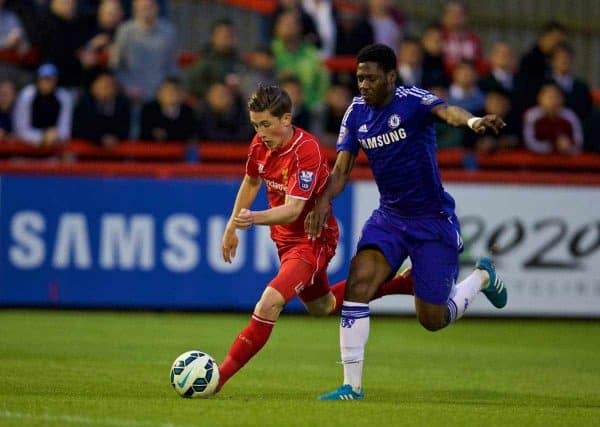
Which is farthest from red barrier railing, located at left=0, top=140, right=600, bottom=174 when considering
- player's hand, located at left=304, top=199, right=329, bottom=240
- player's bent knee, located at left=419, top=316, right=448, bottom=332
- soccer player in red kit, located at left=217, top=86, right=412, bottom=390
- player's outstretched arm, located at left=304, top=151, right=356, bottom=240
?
player's hand, located at left=304, top=199, right=329, bottom=240

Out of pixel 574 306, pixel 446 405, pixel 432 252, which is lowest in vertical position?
pixel 574 306

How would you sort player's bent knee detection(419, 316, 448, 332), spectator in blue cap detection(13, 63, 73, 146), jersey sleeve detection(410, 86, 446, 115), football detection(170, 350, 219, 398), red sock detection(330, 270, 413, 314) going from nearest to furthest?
1. football detection(170, 350, 219, 398)
2. jersey sleeve detection(410, 86, 446, 115)
3. player's bent knee detection(419, 316, 448, 332)
4. red sock detection(330, 270, 413, 314)
5. spectator in blue cap detection(13, 63, 73, 146)

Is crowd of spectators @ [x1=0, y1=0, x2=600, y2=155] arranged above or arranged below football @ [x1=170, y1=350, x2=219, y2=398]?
above

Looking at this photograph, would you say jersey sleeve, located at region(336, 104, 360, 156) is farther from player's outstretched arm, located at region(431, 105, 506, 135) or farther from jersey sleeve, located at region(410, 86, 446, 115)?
player's outstretched arm, located at region(431, 105, 506, 135)

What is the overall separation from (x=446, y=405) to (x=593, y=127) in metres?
9.56

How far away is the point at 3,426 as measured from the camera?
6984 millimetres

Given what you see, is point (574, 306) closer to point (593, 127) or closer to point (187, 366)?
point (593, 127)

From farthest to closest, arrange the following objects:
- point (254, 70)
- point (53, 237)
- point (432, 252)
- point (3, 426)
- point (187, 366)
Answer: point (254, 70), point (53, 237), point (432, 252), point (187, 366), point (3, 426)

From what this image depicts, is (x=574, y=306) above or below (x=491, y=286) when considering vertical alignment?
below

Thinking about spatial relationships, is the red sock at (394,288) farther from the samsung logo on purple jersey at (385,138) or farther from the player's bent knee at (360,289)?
the samsung logo on purple jersey at (385,138)

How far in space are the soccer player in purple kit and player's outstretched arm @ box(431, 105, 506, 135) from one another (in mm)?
13

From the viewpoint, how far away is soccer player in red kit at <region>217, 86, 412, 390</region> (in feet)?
28.6

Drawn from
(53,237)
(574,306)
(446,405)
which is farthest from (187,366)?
(574,306)

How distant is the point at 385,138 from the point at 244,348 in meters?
1.75
